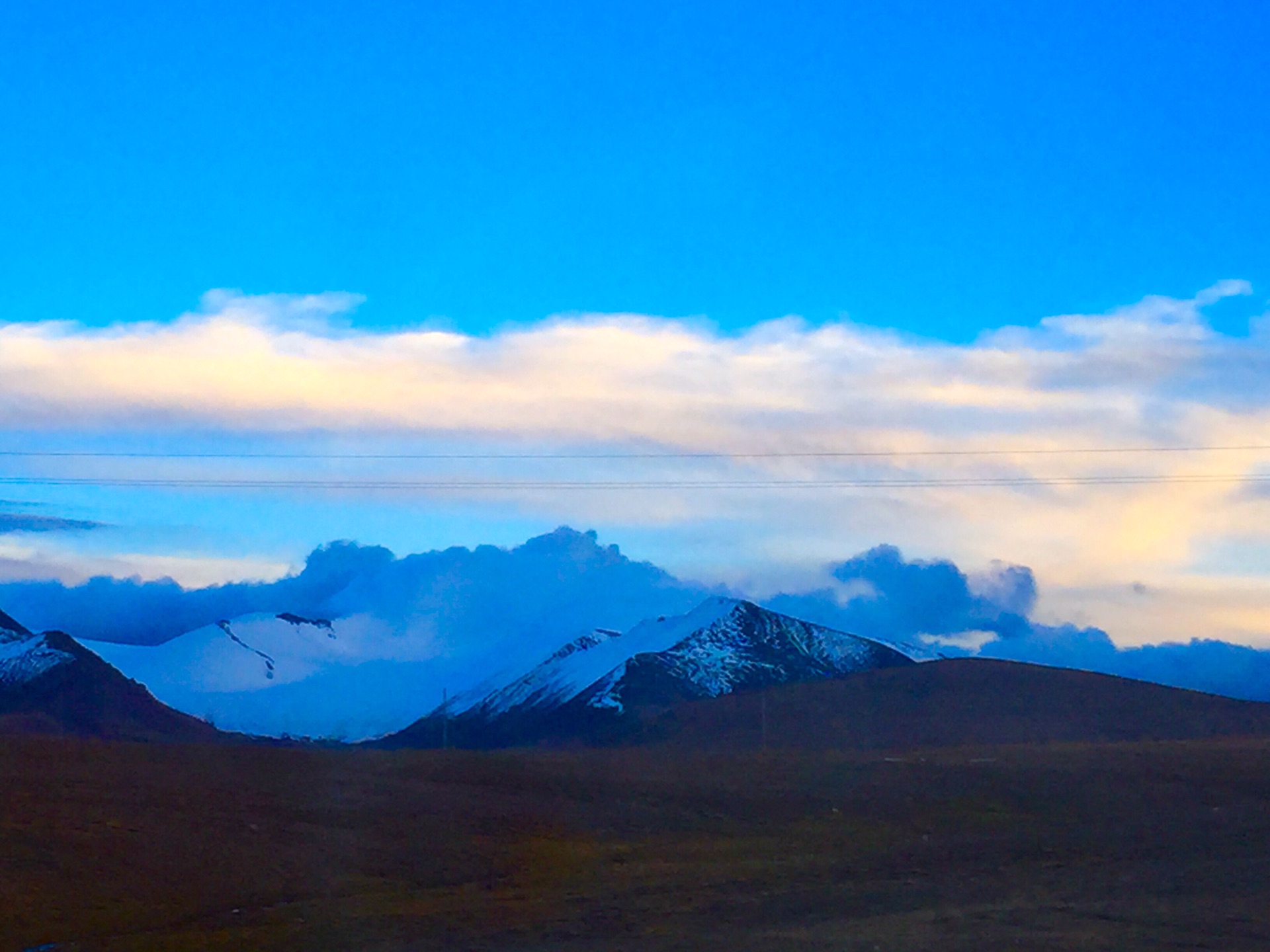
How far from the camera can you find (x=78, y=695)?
310ft

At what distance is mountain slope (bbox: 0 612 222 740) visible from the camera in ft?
292

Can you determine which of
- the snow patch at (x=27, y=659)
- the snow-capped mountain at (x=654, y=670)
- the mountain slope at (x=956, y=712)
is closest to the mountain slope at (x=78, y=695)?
the snow patch at (x=27, y=659)

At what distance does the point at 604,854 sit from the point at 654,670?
87.0 meters

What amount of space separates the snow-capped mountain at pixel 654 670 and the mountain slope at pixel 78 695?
20929mm

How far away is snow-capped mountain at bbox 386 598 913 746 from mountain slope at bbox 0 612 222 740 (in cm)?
2093

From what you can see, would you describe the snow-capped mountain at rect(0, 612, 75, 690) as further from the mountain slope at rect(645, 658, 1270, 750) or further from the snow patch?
the mountain slope at rect(645, 658, 1270, 750)

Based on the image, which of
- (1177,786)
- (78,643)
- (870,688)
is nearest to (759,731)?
(870,688)

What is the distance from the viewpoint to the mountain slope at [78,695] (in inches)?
3509

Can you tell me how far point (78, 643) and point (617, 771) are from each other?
275 ft

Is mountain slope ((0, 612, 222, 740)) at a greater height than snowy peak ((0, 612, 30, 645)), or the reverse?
snowy peak ((0, 612, 30, 645))

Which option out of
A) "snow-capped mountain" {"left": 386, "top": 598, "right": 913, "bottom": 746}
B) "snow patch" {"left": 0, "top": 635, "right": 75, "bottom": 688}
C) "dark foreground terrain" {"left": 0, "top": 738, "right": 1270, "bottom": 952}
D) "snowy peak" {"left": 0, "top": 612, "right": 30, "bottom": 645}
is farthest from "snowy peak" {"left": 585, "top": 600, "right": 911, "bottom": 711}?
"dark foreground terrain" {"left": 0, "top": 738, "right": 1270, "bottom": 952}

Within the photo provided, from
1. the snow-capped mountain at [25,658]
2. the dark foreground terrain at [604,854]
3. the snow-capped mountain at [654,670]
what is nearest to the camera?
the dark foreground terrain at [604,854]

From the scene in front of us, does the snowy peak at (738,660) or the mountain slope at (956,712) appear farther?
the snowy peak at (738,660)

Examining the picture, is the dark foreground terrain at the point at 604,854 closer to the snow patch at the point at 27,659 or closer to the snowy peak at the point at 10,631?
→ the snow patch at the point at 27,659
